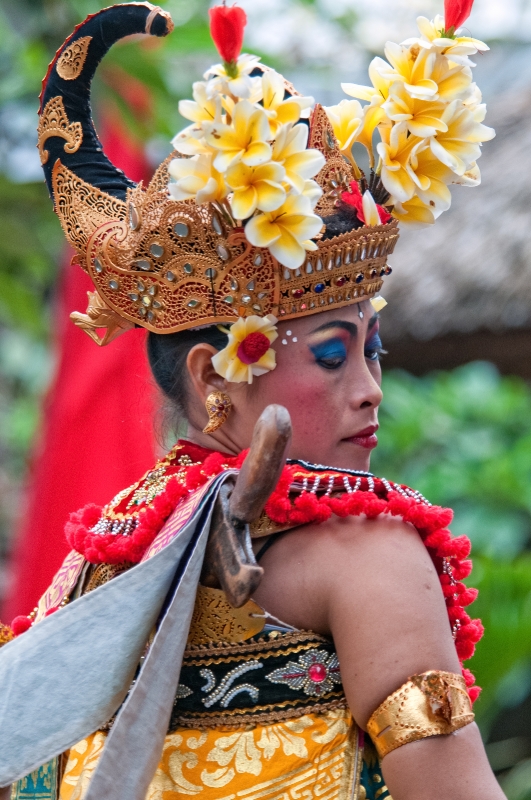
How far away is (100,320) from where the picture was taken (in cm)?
223

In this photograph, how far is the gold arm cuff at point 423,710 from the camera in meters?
1.61

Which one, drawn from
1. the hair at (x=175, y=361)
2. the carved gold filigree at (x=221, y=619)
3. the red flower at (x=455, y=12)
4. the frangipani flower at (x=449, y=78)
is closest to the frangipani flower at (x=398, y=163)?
the frangipani flower at (x=449, y=78)

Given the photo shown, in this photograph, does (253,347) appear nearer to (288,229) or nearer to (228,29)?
(288,229)

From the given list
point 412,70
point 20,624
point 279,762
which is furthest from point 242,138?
point 20,624

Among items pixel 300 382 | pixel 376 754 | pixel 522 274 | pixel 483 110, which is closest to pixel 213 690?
pixel 376 754

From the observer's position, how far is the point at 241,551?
1.61 metres

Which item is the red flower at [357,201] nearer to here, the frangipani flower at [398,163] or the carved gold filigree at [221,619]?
the frangipani flower at [398,163]

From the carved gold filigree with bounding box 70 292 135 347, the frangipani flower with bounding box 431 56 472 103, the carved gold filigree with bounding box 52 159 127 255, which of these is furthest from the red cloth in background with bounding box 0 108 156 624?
the frangipani flower with bounding box 431 56 472 103

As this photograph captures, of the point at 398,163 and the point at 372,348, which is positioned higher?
the point at 398,163

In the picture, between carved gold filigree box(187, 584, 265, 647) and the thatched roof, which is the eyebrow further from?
the thatched roof

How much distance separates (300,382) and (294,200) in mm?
381

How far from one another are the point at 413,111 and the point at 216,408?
0.68 m

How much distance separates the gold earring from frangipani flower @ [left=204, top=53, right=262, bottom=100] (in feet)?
1.95

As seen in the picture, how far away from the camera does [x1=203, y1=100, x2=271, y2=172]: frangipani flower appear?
1.68 meters
